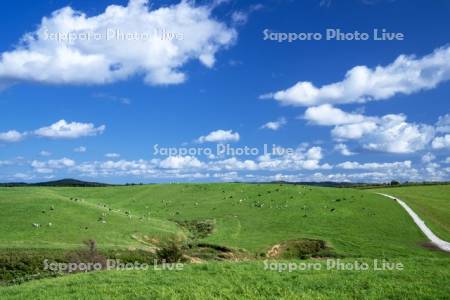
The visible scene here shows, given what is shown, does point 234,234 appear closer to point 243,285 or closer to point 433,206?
point 243,285

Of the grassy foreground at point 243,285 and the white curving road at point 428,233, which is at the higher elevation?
the grassy foreground at point 243,285

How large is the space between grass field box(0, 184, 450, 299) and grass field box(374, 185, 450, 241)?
59 cm

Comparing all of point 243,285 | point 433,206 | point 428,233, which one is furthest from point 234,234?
point 433,206

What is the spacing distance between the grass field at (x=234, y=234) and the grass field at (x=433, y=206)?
23.4 inches

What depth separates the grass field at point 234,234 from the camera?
22328 millimetres

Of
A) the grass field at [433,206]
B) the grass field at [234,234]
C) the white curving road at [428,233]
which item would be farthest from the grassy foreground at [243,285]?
the grass field at [433,206]

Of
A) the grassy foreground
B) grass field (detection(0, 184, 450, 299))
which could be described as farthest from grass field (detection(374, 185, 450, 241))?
the grassy foreground

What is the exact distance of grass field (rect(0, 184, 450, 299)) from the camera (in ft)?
73.3

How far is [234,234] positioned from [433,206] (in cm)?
4043

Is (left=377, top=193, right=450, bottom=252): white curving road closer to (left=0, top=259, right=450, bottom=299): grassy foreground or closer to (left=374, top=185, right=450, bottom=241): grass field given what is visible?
(left=374, top=185, right=450, bottom=241): grass field

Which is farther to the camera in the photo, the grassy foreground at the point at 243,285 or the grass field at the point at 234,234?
the grass field at the point at 234,234

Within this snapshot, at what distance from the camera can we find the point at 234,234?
184 ft

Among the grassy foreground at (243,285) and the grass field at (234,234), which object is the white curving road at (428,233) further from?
the grassy foreground at (243,285)

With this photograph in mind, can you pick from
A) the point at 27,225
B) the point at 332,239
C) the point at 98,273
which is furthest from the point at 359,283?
the point at 27,225
